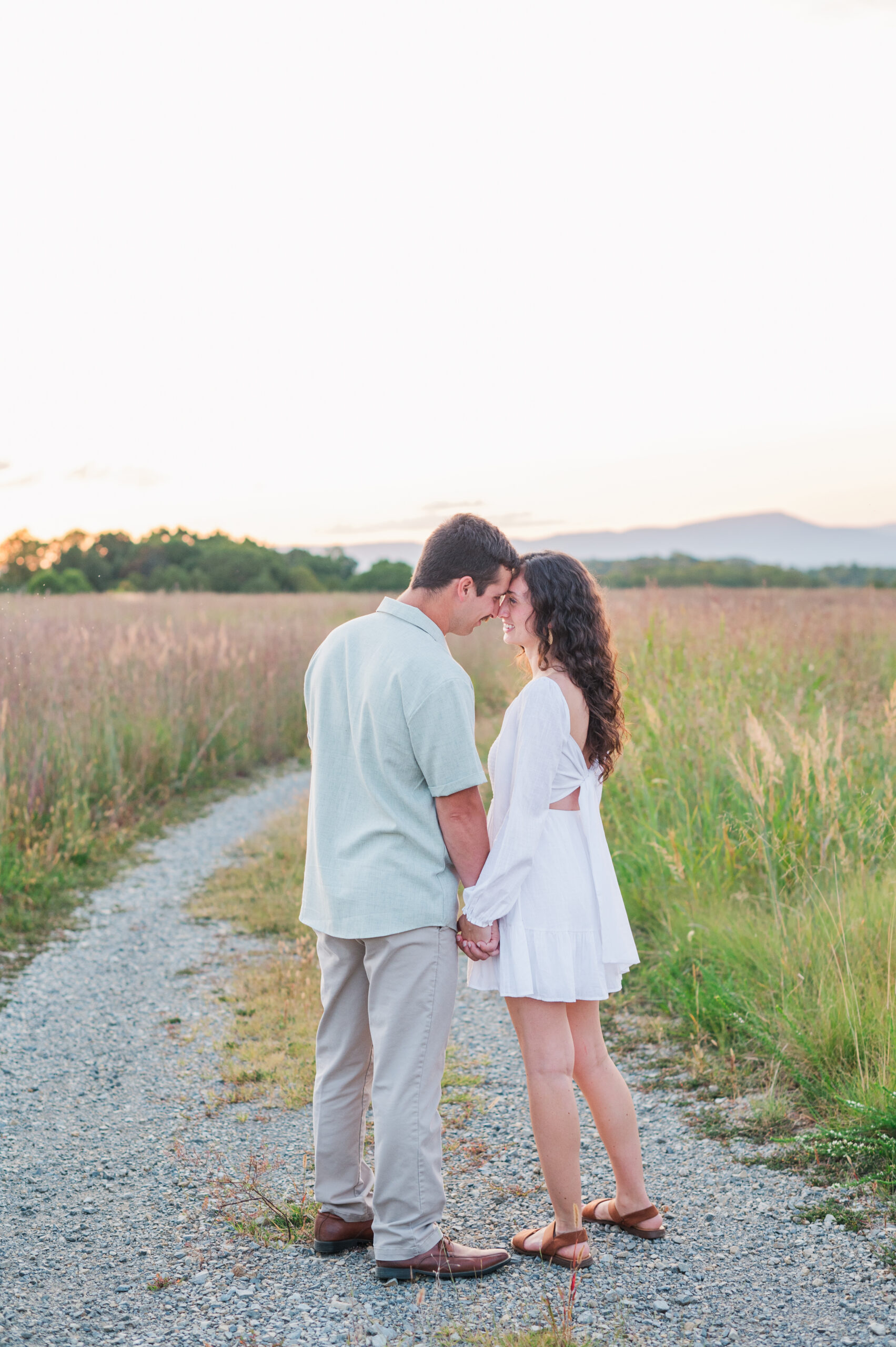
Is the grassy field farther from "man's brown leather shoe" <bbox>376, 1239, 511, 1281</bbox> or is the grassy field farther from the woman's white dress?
"man's brown leather shoe" <bbox>376, 1239, 511, 1281</bbox>

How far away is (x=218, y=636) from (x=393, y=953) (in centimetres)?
1053

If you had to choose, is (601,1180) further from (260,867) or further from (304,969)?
(260,867)

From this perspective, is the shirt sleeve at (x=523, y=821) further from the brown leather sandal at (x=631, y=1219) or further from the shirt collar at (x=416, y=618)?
the brown leather sandal at (x=631, y=1219)

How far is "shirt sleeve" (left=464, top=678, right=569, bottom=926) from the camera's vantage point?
8.14ft

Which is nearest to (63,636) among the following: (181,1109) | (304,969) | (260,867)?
(260,867)

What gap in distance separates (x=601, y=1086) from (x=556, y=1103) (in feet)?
0.61

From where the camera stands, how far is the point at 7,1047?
4293 mm

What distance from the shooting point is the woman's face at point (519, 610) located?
2.69 meters

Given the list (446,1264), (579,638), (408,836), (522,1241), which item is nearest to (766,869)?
(522,1241)

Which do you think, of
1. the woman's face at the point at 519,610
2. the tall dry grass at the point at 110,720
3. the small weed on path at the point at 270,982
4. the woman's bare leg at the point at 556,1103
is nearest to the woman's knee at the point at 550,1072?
the woman's bare leg at the point at 556,1103

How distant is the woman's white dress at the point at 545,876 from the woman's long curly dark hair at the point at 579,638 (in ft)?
0.29

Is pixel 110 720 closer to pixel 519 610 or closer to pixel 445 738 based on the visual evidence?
pixel 519 610

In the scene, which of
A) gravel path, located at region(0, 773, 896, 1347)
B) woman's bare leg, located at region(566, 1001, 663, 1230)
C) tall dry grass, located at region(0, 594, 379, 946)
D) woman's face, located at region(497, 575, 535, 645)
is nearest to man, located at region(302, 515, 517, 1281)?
woman's face, located at region(497, 575, 535, 645)

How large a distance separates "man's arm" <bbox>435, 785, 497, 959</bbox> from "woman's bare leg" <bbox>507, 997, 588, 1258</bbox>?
7.5 inches
